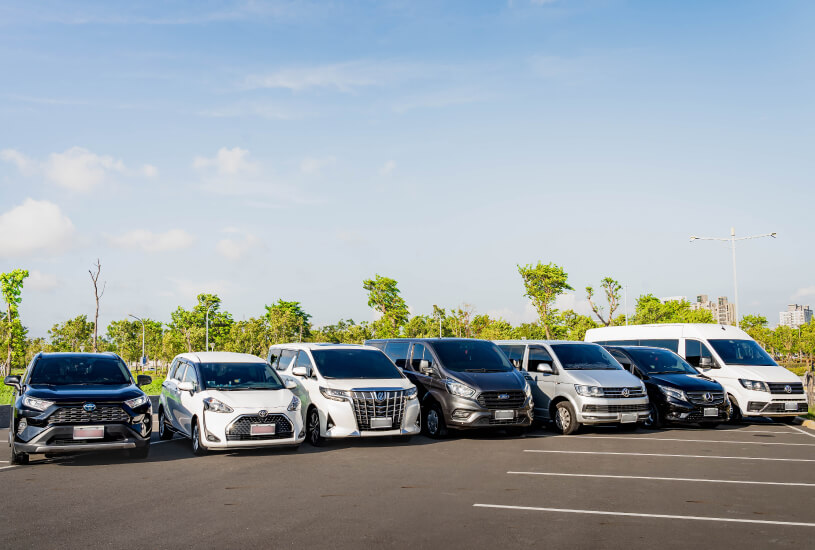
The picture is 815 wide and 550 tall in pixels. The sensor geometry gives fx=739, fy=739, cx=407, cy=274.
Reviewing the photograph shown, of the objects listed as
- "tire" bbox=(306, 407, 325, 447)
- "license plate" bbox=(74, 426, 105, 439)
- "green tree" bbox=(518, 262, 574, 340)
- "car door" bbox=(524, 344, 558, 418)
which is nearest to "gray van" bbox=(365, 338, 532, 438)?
"car door" bbox=(524, 344, 558, 418)

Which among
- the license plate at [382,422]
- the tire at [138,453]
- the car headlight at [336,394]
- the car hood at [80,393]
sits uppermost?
the car hood at [80,393]

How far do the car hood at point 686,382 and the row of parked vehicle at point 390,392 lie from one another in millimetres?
38

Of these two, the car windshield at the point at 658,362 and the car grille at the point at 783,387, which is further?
the car windshield at the point at 658,362

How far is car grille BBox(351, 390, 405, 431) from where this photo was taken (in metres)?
13.3

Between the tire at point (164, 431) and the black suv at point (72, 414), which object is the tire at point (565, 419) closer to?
the tire at point (164, 431)

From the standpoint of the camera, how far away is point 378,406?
13422mm

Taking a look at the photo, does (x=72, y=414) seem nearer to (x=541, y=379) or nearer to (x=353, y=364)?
(x=353, y=364)

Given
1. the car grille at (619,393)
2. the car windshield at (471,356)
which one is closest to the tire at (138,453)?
the car windshield at (471,356)

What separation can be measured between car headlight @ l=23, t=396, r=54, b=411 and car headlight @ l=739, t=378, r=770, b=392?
1499cm

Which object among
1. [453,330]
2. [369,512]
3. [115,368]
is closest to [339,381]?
[115,368]

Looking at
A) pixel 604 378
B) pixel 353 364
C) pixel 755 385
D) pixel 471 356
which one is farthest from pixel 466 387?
pixel 755 385

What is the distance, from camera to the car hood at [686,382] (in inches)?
653

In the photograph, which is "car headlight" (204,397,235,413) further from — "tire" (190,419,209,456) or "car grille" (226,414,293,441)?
"tire" (190,419,209,456)

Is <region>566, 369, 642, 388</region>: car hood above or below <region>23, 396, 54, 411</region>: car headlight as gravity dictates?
above
